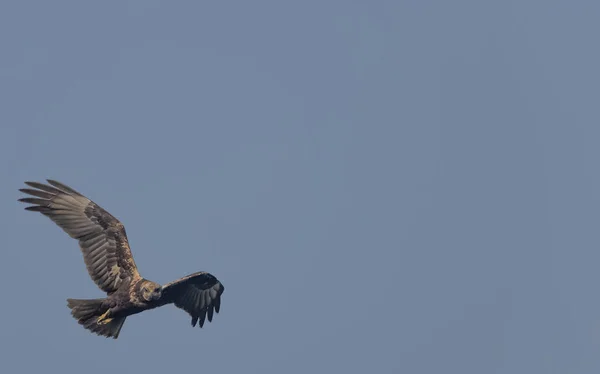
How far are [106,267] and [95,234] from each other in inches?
41.8

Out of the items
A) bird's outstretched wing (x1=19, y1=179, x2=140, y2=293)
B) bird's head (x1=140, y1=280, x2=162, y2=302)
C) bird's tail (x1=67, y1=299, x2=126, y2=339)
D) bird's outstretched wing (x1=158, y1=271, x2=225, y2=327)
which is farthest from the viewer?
bird's outstretched wing (x1=158, y1=271, x2=225, y2=327)

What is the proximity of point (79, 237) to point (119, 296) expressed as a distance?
227 centimetres

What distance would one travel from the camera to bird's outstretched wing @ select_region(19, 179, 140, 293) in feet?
65.0

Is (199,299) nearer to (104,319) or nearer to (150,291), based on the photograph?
(150,291)

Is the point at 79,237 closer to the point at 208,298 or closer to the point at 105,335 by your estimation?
the point at 105,335

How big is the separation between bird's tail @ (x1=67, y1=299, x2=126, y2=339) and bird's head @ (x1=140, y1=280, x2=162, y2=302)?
1.40 m

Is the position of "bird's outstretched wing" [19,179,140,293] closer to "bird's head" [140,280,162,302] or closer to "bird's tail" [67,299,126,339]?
"bird's tail" [67,299,126,339]

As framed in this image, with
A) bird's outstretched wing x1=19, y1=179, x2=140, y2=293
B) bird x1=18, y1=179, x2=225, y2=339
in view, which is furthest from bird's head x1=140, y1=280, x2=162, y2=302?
bird's outstretched wing x1=19, y1=179, x2=140, y2=293

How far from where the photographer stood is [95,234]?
19.9 meters

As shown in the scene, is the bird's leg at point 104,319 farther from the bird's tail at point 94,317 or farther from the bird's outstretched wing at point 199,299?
the bird's outstretched wing at point 199,299

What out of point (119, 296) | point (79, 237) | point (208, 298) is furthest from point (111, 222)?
point (208, 298)

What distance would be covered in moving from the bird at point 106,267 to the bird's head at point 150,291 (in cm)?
22

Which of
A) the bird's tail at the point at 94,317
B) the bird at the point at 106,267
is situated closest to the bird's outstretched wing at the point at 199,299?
the bird at the point at 106,267

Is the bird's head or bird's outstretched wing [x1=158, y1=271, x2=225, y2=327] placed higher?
bird's outstretched wing [x1=158, y1=271, x2=225, y2=327]
